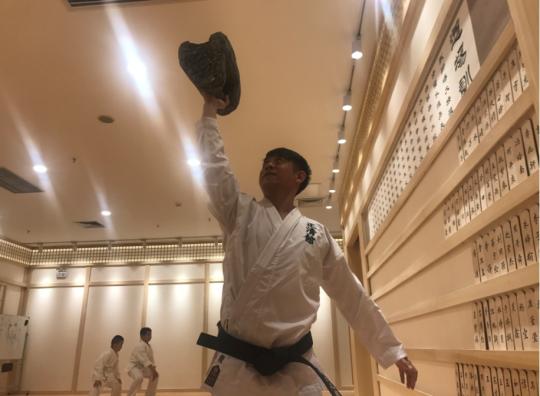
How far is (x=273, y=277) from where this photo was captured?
1.29 meters

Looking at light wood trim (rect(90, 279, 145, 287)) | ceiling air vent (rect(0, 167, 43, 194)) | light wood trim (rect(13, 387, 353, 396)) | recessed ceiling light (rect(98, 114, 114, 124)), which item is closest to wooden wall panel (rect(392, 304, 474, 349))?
recessed ceiling light (rect(98, 114, 114, 124))

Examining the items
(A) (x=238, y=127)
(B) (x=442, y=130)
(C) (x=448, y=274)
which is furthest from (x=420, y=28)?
(A) (x=238, y=127)

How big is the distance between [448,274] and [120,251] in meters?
8.97

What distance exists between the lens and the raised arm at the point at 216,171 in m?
1.34

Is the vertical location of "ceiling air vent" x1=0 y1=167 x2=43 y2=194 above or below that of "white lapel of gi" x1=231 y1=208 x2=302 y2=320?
above

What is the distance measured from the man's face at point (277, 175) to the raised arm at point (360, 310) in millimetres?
256

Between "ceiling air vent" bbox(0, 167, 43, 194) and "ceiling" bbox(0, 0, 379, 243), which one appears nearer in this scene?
"ceiling" bbox(0, 0, 379, 243)

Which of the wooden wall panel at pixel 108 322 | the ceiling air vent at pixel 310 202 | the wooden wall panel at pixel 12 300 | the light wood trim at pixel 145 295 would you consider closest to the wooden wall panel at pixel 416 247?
the ceiling air vent at pixel 310 202

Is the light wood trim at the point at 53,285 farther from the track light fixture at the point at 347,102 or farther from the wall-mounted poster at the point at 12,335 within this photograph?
the track light fixture at the point at 347,102

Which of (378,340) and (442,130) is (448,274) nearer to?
(378,340)

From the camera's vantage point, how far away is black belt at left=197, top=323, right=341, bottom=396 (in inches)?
47.7

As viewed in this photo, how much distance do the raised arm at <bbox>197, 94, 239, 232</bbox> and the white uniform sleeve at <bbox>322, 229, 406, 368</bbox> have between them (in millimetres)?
415

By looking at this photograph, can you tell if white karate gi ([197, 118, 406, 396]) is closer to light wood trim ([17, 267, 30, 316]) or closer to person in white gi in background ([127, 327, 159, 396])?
person in white gi in background ([127, 327, 159, 396])

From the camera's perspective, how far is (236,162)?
5.24 m
